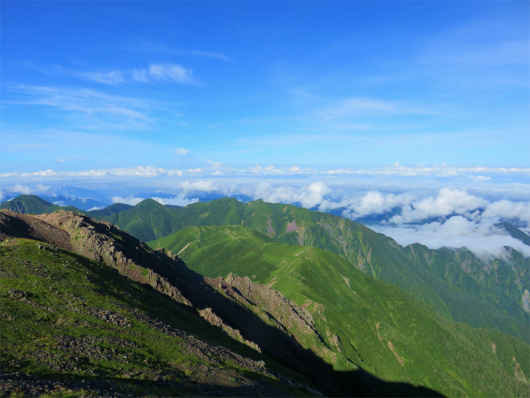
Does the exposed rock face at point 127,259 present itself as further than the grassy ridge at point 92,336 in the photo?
Yes

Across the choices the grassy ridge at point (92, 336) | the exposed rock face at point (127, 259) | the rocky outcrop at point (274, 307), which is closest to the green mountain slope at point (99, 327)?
the grassy ridge at point (92, 336)

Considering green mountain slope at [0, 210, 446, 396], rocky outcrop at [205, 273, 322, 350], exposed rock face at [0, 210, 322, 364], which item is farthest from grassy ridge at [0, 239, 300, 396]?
rocky outcrop at [205, 273, 322, 350]

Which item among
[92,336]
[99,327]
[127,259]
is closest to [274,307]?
[127,259]

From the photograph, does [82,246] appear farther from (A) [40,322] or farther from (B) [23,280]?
(A) [40,322]

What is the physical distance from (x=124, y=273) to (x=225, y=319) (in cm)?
4812

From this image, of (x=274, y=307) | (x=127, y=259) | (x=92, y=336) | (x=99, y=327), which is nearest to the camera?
(x=92, y=336)

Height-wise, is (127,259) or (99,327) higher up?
(99,327)

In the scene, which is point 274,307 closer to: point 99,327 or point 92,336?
point 99,327

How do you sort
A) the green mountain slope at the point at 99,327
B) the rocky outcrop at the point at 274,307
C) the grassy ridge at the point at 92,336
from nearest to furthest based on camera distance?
the green mountain slope at the point at 99,327, the grassy ridge at the point at 92,336, the rocky outcrop at the point at 274,307

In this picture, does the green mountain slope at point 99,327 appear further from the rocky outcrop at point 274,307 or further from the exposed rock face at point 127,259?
the rocky outcrop at point 274,307

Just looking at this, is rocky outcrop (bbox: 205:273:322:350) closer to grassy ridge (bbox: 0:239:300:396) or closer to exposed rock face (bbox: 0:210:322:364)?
exposed rock face (bbox: 0:210:322:364)

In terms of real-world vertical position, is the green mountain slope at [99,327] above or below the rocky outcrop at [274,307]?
above

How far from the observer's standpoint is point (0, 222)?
9012 centimetres

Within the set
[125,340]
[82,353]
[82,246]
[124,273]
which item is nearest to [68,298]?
[125,340]
